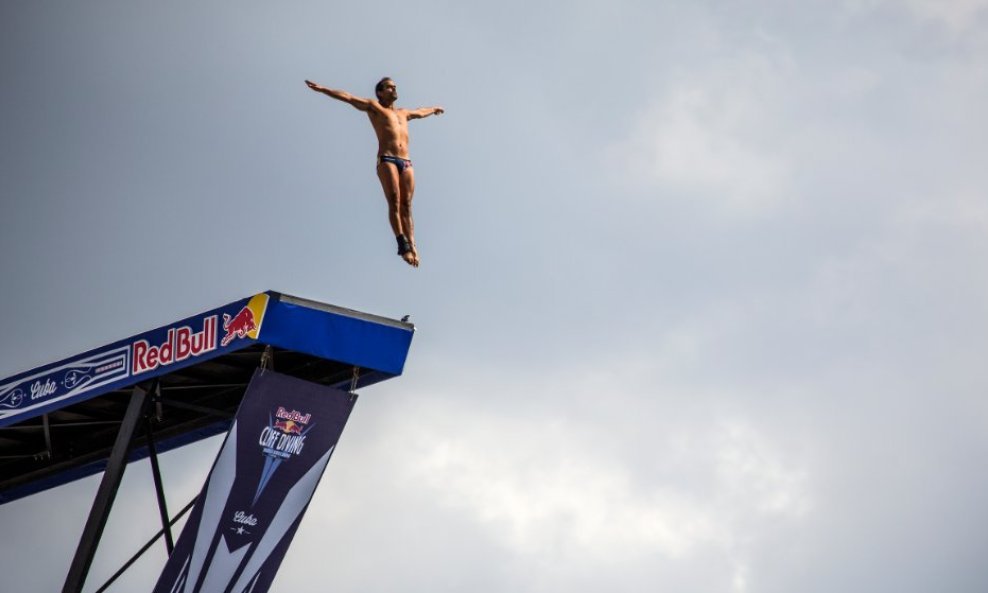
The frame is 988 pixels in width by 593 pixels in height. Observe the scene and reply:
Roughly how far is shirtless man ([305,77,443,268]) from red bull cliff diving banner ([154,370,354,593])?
361cm

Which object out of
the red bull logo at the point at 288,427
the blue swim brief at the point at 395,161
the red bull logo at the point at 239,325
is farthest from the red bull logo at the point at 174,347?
the blue swim brief at the point at 395,161

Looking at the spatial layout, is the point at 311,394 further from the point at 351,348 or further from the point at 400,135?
the point at 400,135

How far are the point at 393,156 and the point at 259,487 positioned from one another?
6597 millimetres

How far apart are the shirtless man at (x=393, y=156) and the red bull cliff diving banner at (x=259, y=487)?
3607 millimetres

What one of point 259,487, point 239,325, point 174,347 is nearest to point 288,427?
point 259,487

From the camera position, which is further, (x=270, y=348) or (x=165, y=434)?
(x=165, y=434)

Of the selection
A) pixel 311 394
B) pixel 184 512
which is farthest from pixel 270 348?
pixel 184 512

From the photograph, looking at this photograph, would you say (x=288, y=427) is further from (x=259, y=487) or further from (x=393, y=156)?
(x=393, y=156)

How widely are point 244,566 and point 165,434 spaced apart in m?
4.57

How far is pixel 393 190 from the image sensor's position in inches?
1393

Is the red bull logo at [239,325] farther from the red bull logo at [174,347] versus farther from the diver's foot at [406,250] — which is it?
the diver's foot at [406,250]

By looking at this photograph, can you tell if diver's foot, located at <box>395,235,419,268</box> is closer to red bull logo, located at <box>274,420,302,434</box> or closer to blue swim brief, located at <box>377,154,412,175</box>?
blue swim brief, located at <box>377,154,412,175</box>

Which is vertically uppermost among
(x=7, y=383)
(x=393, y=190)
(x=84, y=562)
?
(x=393, y=190)

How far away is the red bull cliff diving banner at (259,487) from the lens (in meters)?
35.6
